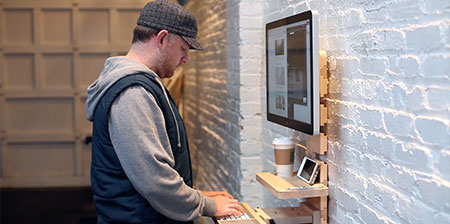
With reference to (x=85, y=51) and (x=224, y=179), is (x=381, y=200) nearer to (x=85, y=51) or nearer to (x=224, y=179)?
(x=224, y=179)

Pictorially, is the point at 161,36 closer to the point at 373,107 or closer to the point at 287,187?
the point at 287,187

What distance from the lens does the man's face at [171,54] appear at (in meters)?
2.40

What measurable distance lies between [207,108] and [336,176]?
2.52 metres

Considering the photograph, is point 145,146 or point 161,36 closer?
point 145,146

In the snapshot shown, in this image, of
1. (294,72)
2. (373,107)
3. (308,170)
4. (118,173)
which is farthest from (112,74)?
(373,107)

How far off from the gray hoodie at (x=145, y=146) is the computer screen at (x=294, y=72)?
0.51m

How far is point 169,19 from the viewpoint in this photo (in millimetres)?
2373

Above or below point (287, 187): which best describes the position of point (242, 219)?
below

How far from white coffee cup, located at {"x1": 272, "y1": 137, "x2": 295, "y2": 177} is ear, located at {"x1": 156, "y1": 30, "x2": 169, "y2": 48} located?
2.01 ft

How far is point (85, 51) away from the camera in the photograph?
5973mm

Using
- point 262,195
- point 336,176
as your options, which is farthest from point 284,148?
point 262,195

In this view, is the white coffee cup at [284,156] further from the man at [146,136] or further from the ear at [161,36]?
the ear at [161,36]

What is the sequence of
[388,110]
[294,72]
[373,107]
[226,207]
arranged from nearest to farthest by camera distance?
[388,110] < [373,107] < [294,72] < [226,207]

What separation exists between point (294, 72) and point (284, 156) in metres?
0.36
